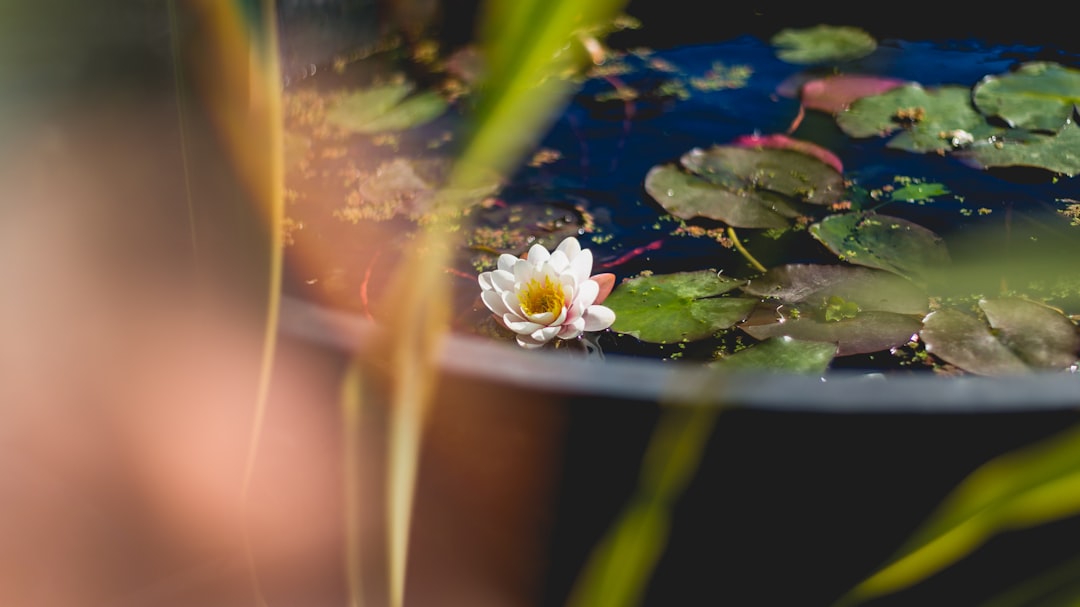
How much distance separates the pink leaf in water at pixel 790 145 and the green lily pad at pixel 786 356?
432mm

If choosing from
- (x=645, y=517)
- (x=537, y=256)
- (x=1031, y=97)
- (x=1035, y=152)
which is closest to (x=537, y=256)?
(x=537, y=256)

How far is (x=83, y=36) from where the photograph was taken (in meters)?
0.57

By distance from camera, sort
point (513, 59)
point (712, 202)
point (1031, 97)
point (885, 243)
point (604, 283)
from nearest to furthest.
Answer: point (513, 59) < point (604, 283) < point (885, 243) < point (712, 202) < point (1031, 97)

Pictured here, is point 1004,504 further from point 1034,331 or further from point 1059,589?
point 1034,331

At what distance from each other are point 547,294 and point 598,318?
0.06m

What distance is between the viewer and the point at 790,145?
1.29m

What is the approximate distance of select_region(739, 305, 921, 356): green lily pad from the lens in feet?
3.09

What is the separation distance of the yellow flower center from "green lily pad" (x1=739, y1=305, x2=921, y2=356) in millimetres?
223

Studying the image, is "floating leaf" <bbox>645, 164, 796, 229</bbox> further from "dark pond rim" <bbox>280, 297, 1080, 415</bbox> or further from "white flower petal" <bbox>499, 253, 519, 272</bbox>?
"dark pond rim" <bbox>280, 297, 1080, 415</bbox>

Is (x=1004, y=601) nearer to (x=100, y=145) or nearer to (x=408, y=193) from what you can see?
(x=100, y=145)

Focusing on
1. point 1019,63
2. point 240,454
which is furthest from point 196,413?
point 1019,63

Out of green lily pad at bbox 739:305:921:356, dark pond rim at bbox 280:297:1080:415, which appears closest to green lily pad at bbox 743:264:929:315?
green lily pad at bbox 739:305:921:356

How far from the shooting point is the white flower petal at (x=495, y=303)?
0.93 meters

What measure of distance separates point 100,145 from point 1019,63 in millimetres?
1573
